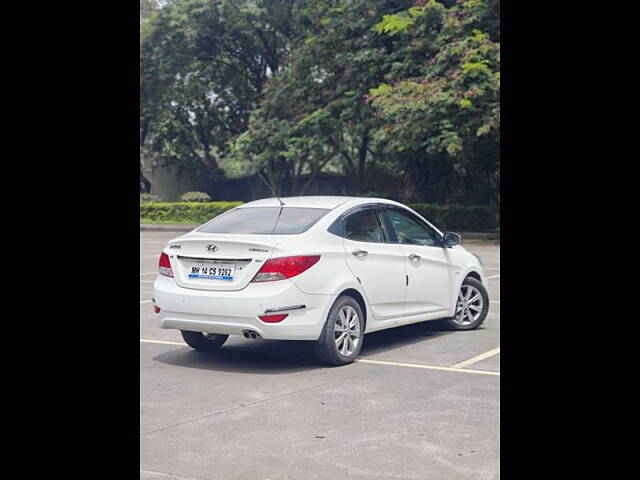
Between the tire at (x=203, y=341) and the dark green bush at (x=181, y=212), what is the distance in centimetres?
2875

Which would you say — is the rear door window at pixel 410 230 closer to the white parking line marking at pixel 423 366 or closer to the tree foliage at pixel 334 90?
the white parking line marking at pixel 423 366

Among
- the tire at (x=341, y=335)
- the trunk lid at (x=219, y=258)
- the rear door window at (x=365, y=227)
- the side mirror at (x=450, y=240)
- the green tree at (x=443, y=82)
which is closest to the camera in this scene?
the trunk lid at (x=219, y=258)

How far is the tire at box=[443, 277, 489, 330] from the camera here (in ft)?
31.1

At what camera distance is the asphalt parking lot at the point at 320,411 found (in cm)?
464

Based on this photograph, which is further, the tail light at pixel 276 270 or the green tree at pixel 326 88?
the green tree at pixel 326 88

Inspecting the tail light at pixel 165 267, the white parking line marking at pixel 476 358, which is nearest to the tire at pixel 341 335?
the white parking line marking at pixel 476 358

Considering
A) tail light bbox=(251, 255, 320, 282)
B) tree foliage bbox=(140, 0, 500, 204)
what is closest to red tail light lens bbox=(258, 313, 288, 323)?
tail light bbox=(251, 255, 320, 282)

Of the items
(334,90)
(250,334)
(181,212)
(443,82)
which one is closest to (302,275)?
(250,334)

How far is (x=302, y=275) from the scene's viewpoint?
723 cm

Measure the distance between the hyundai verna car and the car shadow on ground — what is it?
9.7 inches
